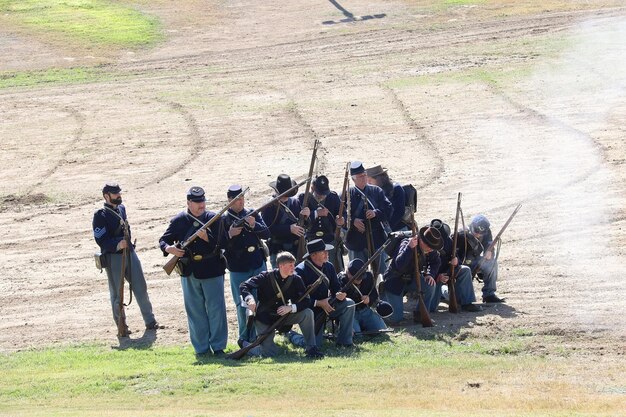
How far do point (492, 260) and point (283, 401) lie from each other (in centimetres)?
558

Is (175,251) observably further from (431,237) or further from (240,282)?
(431,237)

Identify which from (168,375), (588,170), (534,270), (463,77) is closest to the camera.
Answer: (168,375)

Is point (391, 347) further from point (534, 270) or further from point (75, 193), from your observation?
point (75, 193)

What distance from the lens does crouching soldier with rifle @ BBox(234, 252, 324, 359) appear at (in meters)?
14.3

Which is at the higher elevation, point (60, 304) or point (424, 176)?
point (424, 176)

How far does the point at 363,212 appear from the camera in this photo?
16.8 metres

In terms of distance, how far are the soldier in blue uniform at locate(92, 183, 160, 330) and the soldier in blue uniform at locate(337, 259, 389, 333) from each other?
2748 millimetres

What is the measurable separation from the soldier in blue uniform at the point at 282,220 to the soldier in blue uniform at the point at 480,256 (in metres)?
2.19

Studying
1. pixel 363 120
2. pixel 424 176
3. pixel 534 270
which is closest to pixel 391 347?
pixel 534 270

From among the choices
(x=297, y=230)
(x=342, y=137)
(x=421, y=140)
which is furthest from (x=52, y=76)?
(x=297, y=230)

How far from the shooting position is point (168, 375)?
45.0 ft

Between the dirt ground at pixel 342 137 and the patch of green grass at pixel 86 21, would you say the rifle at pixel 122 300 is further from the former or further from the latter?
the patch of green grass at pixel 86 21

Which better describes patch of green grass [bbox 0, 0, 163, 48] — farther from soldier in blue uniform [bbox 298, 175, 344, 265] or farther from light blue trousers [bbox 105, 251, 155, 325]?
light blue trousers [bbox 105, 251, 155, 325]

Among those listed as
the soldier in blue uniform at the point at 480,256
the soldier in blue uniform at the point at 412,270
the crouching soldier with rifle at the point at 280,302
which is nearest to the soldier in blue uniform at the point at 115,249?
the crouching soldier with rifle at the point at 280,302
